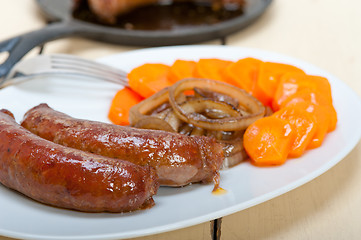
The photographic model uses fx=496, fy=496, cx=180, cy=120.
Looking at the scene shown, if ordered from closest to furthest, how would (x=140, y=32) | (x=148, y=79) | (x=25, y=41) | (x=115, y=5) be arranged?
(x=148, y=79) → (x=25, y=41) → (x=140, y=32) → (x=115, y=5)

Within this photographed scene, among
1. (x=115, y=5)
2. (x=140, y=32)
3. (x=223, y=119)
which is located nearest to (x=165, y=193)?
(x=223, y=119)

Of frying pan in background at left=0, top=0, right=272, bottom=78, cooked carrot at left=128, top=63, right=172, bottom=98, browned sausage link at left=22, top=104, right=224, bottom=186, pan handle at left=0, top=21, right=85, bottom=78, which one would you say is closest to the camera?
browned sausage link at left=22, top=104, right=224, bottom=186

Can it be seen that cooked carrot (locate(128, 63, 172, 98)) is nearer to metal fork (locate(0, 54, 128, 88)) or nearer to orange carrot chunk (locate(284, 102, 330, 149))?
metal fork (locate(0, 54, 128, 88))

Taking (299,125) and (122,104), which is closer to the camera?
(299,125)

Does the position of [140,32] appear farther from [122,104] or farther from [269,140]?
[269,140]

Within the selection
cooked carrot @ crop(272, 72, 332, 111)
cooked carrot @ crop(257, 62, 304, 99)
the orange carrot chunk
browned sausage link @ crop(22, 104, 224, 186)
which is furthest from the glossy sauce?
browned sausage link @ crop(22, 104, 224, 186)

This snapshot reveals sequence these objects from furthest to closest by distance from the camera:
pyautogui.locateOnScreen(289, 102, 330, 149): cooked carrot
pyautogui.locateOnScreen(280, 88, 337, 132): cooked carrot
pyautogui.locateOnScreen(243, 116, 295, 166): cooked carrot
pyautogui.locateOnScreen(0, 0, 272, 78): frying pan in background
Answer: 1. pyautogui.locateOnScreen(0, 0, 272, 78): frying pan in background
2. pyautogui.locateOnScreen(280, 88, 337, 132): cooked carrot
3. pyautogui.locateOnScreen(289, 102, 330, 149): cooked carrot
4. pyautogui.locateOnScreen(243, 116, 295, 166): cooked carrot

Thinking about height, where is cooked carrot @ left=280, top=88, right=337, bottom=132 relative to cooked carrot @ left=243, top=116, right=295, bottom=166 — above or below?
above

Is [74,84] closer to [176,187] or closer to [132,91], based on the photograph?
[132,91]

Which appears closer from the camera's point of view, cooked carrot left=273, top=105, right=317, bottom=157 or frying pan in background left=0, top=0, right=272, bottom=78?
cooked carrot left=273, top=105, right=317, bottom=157
